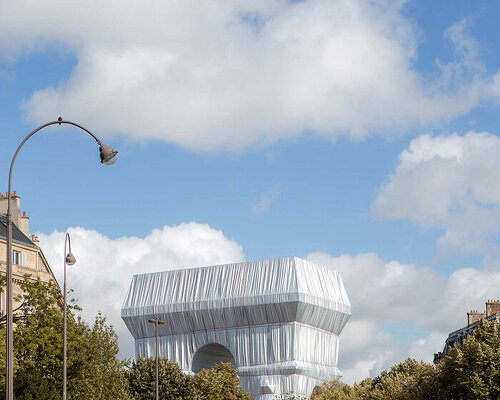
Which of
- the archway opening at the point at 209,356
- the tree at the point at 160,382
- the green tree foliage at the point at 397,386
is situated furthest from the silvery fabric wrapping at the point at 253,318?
the tree at the point at 160,382

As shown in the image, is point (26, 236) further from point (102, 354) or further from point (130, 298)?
point (130, 298)

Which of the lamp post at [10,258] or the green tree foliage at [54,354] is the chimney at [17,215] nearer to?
the green tree foliage at [54,354]

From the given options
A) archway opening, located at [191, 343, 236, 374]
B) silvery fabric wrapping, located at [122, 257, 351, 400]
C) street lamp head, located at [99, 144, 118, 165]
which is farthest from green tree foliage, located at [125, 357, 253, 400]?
street lamp head, located at [99, 144, 118, 165]

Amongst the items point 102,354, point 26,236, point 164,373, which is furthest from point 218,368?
point 102,354

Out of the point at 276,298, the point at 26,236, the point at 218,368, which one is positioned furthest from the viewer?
the point at 276,298

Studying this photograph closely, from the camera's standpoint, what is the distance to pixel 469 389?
47.2 m

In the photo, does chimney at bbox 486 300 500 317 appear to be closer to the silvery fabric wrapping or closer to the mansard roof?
the silvery fabric wrapping

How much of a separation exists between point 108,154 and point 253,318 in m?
85.7

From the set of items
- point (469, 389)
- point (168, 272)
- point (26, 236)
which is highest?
point (168, 272)

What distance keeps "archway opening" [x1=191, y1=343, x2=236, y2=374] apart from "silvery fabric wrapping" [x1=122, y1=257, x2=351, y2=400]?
0.12 metres

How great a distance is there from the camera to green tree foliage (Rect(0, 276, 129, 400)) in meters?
45.6

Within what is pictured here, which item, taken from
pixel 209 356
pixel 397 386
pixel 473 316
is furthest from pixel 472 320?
pixel 209 356

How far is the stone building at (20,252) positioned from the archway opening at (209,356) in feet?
144

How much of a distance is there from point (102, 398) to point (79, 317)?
4.92 meters
